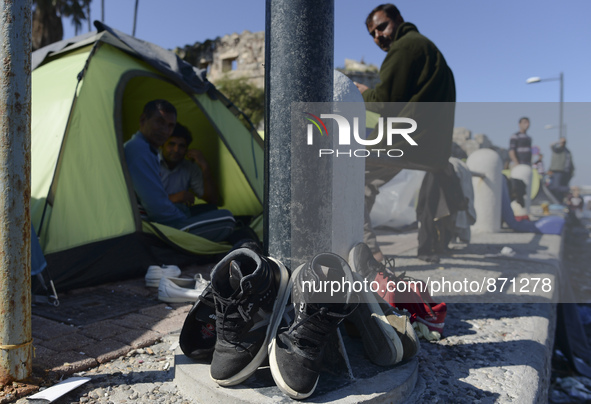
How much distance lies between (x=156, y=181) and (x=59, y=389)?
210 cm

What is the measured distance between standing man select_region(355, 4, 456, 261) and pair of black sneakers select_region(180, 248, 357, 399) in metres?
1.49

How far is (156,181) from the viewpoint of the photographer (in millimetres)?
3354

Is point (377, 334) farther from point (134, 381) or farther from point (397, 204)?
point (397, 204)

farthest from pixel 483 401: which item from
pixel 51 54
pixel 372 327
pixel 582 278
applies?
pixel 582 278

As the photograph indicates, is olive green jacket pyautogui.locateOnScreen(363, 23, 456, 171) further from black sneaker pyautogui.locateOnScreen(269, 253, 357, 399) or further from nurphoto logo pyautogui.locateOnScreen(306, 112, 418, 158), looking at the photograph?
black sneaker pyautogui.locateOnScreen(269, 253, 357, 399)

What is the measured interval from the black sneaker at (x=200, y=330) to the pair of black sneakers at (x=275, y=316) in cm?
6

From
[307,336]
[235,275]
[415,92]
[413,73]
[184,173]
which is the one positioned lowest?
[307,336]

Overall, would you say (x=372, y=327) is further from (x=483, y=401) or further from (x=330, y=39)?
(x=330, y=39)

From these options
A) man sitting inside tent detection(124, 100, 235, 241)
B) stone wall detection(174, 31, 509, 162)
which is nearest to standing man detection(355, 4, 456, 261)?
man sitting inside tent detection(124, 100, 235, 241)

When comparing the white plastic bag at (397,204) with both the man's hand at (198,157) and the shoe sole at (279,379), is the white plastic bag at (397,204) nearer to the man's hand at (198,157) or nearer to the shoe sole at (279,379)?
the man's hand at (198,157)

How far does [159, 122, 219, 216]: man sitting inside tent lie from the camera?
13.2ft

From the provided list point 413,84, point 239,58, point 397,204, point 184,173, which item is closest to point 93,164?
point 184,173

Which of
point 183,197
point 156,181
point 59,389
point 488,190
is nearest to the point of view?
point 59,389

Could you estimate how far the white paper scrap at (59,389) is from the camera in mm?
1348
